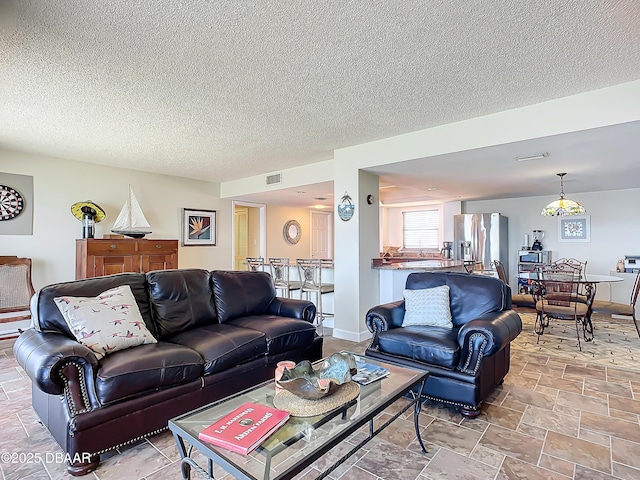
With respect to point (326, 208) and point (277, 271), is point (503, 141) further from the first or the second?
point (326, 208)

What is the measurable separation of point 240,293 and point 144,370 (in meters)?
1.37

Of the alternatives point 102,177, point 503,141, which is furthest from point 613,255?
point 102,177

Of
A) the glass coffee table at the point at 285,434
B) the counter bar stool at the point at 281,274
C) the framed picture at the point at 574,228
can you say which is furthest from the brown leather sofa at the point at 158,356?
the framed picture at the point at 574,228

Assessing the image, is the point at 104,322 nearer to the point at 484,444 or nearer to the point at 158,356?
the point at 158,356

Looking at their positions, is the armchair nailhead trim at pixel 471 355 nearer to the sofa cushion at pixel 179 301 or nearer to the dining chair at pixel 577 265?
the sofa cushion at pixel 179 301

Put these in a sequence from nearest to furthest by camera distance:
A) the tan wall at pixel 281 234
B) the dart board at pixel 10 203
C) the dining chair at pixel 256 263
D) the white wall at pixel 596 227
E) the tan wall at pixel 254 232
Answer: the dart board at pixel 10 203 → the dining chair at pixel 256 263 → the white wall at pixel 596 227 → the tan wall at pixel 281 234 → the tan wall at pixel 254 232

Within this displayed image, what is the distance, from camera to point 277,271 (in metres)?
5.37

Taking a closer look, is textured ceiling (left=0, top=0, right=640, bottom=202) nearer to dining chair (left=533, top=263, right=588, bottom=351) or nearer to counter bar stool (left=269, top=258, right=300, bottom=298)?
counter bar stool (left=269, top=258, right=300, bottom=298)

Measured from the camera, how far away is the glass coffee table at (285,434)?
1.25 metres

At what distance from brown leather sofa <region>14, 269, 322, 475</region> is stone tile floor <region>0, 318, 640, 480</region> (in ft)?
0.48

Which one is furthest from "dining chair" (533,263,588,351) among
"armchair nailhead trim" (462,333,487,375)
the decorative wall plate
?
the decorative wall plate

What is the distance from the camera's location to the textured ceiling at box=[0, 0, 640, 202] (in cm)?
187

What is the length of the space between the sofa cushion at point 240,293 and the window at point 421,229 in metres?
5.92

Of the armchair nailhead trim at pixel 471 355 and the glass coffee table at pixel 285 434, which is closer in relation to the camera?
the glass coffee table at pixel 285 434
